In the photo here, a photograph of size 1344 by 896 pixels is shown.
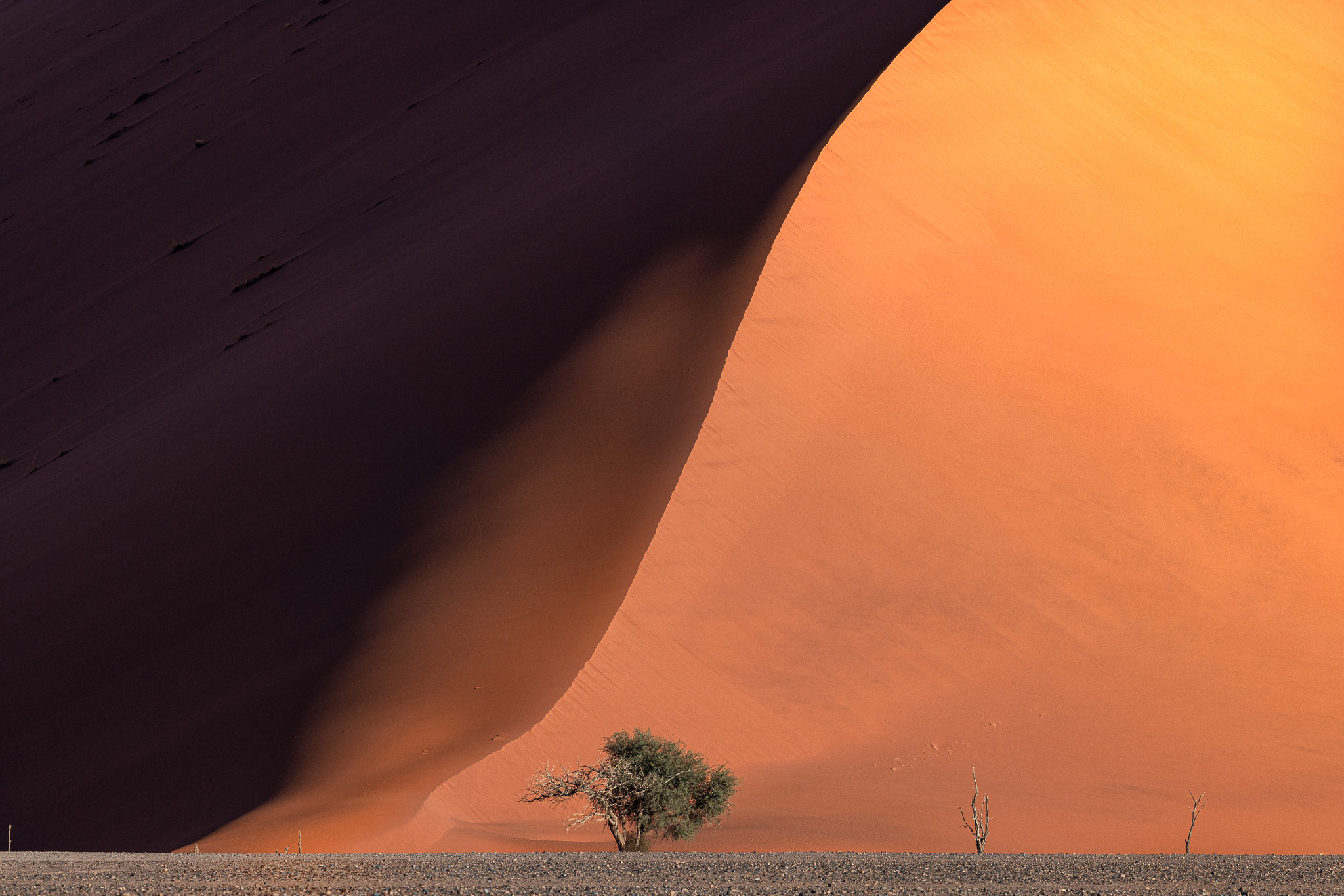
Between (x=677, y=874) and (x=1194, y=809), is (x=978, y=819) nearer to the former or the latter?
(x=1194, y=809)

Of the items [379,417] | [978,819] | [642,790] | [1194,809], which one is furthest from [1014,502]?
[379,417]

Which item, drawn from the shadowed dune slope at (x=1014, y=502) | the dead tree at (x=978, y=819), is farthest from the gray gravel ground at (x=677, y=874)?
the shadowed dune slope at (x=1014, y=502)

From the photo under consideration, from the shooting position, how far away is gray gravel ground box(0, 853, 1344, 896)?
548 cm

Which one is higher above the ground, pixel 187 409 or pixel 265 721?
pixel 187 409

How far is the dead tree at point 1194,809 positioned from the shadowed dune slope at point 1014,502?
5 centimetres

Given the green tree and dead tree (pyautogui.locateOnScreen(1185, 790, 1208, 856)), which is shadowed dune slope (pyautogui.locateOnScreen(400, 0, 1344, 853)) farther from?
the green tree

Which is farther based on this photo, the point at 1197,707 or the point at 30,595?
the point at 30,595

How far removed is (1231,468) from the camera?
10.3 m

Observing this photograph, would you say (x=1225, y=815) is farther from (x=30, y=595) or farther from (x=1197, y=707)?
(x=30, y=595)

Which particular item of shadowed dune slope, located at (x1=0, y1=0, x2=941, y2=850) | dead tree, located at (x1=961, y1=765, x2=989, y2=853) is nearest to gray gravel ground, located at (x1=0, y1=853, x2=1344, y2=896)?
dead tree, located at (x1=961, y1=765, x2=989, y2=853)

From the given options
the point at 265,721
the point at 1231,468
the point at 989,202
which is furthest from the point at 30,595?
the point at 1231,468

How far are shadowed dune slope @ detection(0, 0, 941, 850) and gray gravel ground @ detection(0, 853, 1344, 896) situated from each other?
1.43m

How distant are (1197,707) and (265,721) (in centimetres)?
604

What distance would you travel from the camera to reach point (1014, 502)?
979 centimetres
